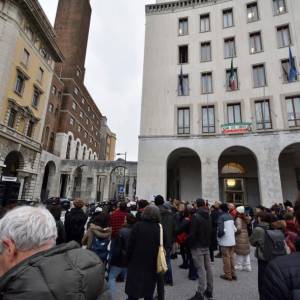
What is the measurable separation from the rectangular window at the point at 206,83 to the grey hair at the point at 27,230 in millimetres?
19637

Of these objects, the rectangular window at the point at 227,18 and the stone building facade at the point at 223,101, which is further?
the rectangular window at the point at 227,18

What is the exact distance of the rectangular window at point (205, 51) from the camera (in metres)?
20.2

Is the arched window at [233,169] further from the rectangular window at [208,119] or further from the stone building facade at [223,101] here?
the rectangular window at [208,119]

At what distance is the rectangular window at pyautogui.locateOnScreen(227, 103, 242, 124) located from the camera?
18.1 meters

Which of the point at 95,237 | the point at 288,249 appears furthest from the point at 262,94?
the point at 95,237

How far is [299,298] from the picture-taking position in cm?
129

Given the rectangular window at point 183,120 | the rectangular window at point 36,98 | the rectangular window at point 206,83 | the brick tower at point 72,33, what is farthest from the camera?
the brick tower at point 72,33

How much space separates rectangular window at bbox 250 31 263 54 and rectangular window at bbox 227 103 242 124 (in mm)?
5388

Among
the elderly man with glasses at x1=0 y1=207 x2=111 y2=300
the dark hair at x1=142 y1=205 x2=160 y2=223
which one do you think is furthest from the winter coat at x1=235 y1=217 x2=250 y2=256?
the elderly man with glasses at x1=0 y1=207 x2=111 y2=300

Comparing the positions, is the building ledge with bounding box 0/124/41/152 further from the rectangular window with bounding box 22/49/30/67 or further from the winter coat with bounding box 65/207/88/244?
the winter coat with bounding box 65/207/88/244

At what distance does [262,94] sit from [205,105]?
4.76m

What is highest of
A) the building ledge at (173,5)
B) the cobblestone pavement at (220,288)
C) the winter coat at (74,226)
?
the building ledge at (173,5)

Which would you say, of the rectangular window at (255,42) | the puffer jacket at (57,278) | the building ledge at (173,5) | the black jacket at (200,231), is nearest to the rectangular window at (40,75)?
the building ledge at (173,5)

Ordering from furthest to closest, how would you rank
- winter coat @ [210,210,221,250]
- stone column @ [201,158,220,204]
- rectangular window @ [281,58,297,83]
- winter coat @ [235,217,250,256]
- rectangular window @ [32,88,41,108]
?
rectangular window @ [32,88,41,108]
rectangular window @ [281,58,297,83]
stone column @ [201,158,220,204]
winter coat @ [210,210,221,250]
winter coat @ [235,217,250,256]
